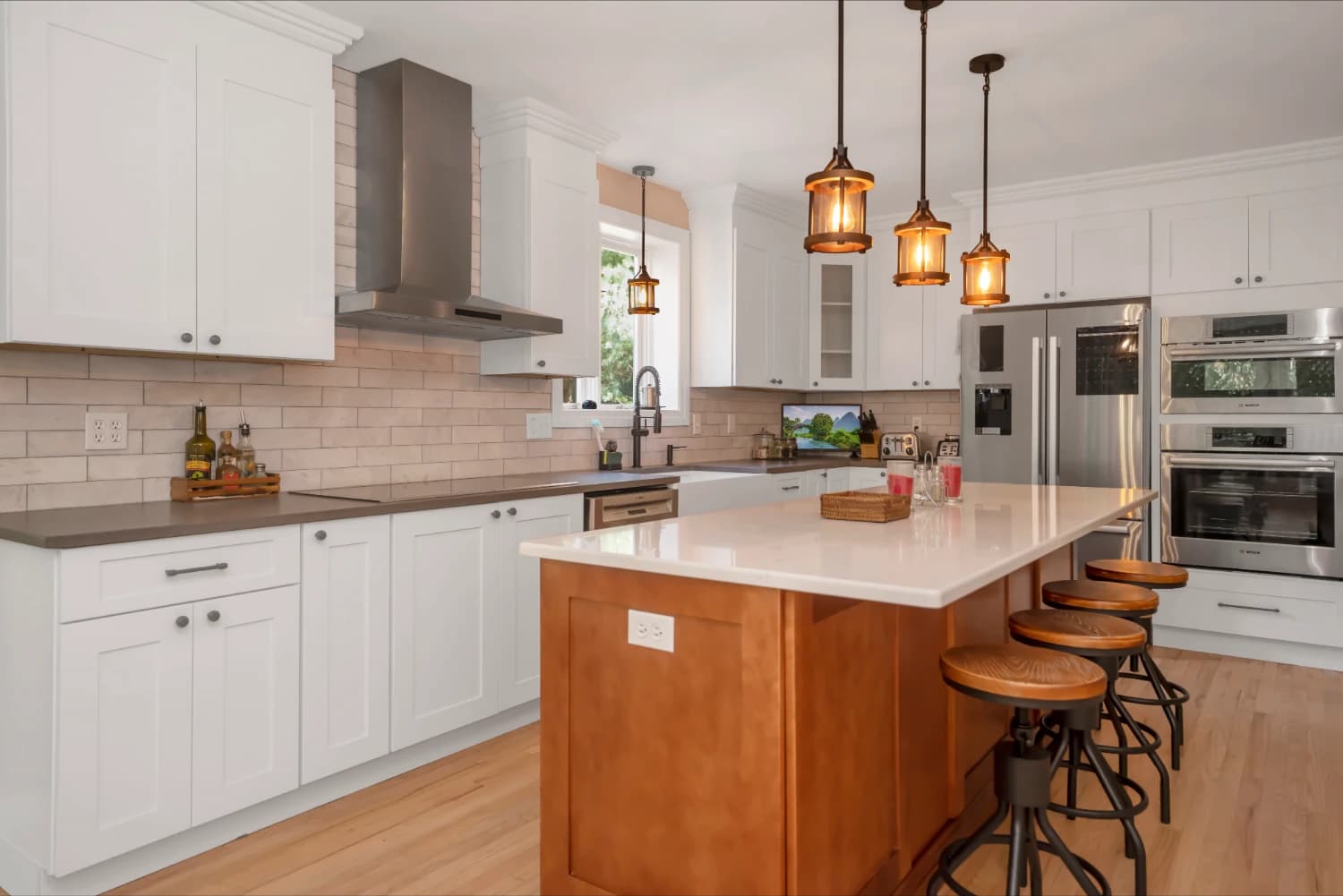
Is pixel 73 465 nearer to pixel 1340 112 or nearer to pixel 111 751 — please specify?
pixel 111 751

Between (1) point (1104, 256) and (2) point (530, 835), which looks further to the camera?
(1) point (1104, 256)

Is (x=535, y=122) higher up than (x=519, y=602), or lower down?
higher up

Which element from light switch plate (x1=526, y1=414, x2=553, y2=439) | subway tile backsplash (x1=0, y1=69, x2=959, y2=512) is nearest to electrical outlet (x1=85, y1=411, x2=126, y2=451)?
subway tile backsplash (x1=0, y1=69, x2=959, y2=512)

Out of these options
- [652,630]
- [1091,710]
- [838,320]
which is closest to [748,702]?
[652,630]

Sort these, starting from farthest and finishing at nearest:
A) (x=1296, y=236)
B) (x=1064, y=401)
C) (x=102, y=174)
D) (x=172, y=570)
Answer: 1. (x=1064, y=401)
2. (x=1296, y=236)
3. (x=102, y=174)
4. (x=172, y=570)

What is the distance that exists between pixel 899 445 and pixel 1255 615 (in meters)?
2.27

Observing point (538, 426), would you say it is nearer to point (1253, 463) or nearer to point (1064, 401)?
point (1064, 401)

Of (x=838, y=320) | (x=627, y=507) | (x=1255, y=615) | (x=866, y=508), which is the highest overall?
(x=838, y=320)

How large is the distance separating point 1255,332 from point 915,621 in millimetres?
3290

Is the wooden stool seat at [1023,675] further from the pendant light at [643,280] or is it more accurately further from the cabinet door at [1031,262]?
the cabinet door at [1031,262]

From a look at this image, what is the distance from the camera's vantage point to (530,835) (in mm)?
2479

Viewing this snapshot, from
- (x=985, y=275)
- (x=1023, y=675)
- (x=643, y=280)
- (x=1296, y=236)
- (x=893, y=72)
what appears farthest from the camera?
(x=643, y=280)

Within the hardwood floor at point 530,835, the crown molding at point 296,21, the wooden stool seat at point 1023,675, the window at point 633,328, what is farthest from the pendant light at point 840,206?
the window at point 633,328

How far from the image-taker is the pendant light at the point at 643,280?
453 cm
